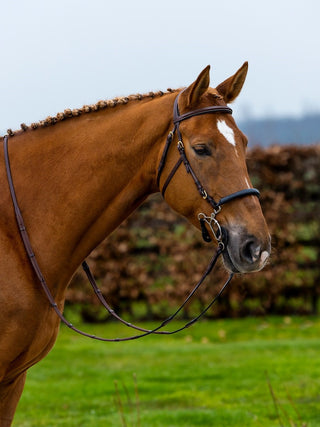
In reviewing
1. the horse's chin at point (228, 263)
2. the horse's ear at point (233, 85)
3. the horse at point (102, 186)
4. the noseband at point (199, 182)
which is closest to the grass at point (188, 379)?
the horse at point (102, 186)

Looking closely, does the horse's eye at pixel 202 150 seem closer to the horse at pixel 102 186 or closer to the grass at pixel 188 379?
the horse at pixel 102 186

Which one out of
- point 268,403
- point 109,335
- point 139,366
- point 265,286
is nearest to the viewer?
point 268,403

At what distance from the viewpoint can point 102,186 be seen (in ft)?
12.2

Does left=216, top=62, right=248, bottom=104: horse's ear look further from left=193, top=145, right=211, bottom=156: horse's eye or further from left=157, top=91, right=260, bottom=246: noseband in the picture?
left=193, top=145, right=211, bottom=156: horse's eye

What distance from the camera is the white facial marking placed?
11.5ft

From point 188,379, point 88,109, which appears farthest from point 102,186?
point 188,379

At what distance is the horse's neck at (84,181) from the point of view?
3.69 metres

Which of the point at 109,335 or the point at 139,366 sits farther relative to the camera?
the point at 109,335

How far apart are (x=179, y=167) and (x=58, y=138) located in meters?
0.73

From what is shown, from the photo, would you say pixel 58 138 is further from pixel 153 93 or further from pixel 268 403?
pixel 268 403

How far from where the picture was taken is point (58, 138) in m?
3.82

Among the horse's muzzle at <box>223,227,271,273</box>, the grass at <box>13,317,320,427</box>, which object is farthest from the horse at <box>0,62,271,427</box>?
the grass at <box>13,317,320,427</box>

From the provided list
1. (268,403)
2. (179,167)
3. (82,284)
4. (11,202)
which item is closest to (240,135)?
(179,167)

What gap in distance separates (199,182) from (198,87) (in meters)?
0.51
